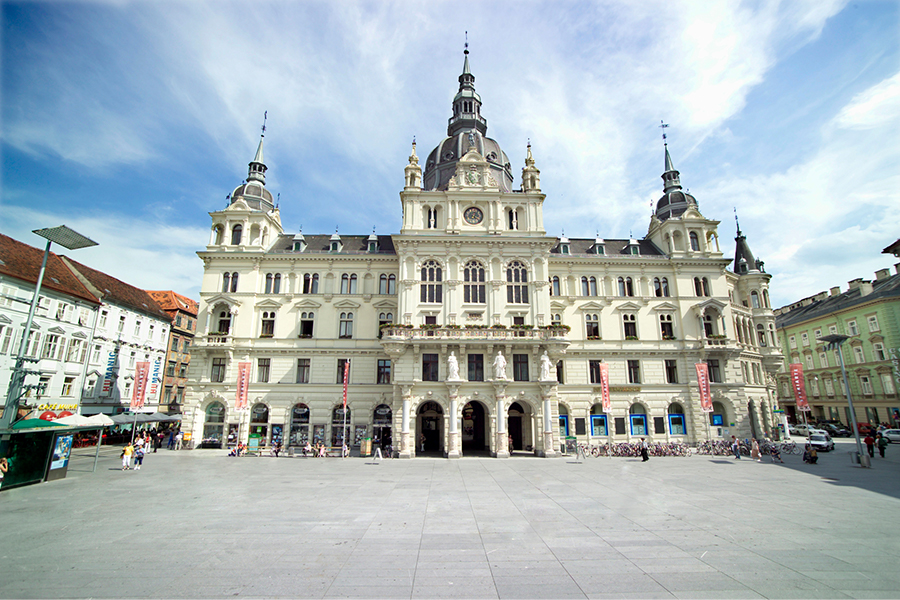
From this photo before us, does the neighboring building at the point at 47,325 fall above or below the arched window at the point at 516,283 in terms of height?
below

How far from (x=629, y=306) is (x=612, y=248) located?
7793 mm

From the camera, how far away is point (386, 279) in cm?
4347

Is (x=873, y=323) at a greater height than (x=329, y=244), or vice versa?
(x=329, y=244)

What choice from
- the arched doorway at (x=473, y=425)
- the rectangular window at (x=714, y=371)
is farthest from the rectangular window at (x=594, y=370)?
the arched doorway at (x=473, y=425)

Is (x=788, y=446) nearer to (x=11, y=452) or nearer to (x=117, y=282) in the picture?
(x=11, y=452)

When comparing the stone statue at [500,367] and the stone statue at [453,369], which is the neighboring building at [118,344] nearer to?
the stone statue at [453,369]

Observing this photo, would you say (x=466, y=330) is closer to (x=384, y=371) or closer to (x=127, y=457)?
(x=384, y=371)

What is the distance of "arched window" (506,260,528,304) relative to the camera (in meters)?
39.5

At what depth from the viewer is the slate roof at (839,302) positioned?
173ft

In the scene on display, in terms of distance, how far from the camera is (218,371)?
40688 mm

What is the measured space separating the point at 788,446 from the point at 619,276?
20210 millimetres

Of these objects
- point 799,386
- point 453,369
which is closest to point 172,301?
point 453,369

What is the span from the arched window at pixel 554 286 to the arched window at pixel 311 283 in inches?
949

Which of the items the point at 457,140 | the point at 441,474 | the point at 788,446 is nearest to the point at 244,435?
the point at 441,474
